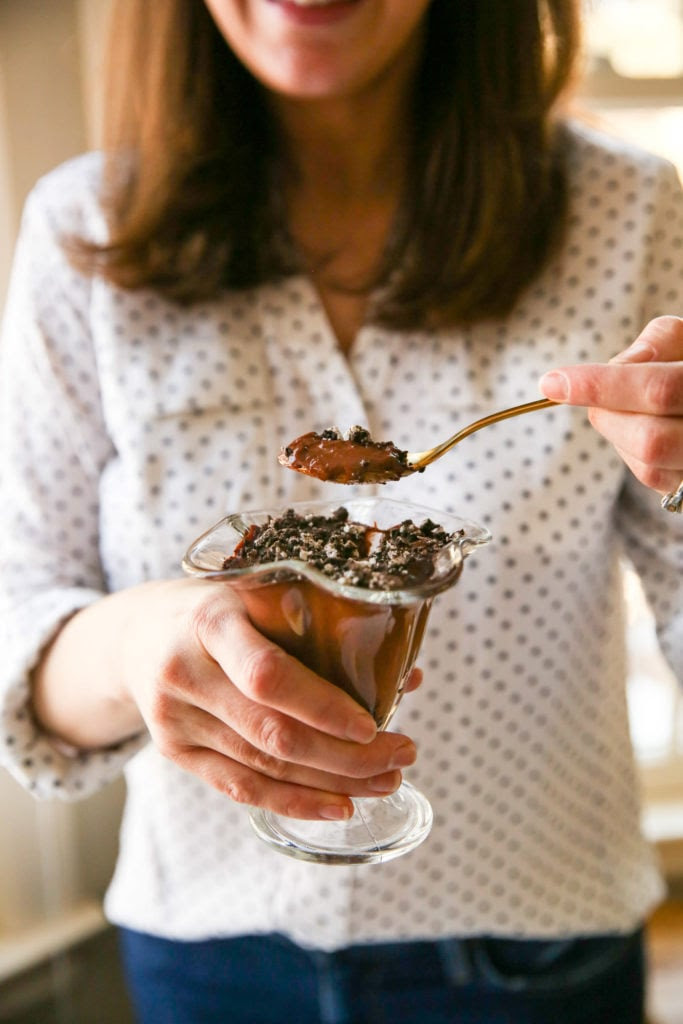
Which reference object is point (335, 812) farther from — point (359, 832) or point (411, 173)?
point (411, 173)

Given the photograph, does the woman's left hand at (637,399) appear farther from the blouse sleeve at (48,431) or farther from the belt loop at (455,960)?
the belt loop at (455,960)

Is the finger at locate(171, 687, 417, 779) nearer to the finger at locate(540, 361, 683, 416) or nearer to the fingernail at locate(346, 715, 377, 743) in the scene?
the fingernail at locate(346, 715, 377, 743)

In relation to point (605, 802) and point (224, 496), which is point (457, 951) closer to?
point (605, 802)

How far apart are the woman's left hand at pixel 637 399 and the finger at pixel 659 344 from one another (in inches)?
0.4

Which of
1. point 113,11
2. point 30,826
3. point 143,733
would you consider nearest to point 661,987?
point 30,826

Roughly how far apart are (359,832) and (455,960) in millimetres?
395

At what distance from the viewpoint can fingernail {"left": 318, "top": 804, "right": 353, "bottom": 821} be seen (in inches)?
20.1

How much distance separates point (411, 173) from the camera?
88cm

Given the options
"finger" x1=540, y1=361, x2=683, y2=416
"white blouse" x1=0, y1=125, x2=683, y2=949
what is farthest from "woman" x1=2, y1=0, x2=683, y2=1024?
"finger" x1=540, y1=361, x2=683, y2=416

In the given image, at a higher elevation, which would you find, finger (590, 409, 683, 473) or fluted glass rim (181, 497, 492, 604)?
finger (590, 409, 683, 473)

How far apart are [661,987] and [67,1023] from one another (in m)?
0.96

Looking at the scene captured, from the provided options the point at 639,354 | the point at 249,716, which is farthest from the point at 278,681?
the point at 639,354

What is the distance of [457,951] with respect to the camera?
88 cm

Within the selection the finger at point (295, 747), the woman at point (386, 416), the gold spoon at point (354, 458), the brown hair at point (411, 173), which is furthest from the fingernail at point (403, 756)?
the brown hair at point (411, 173)
